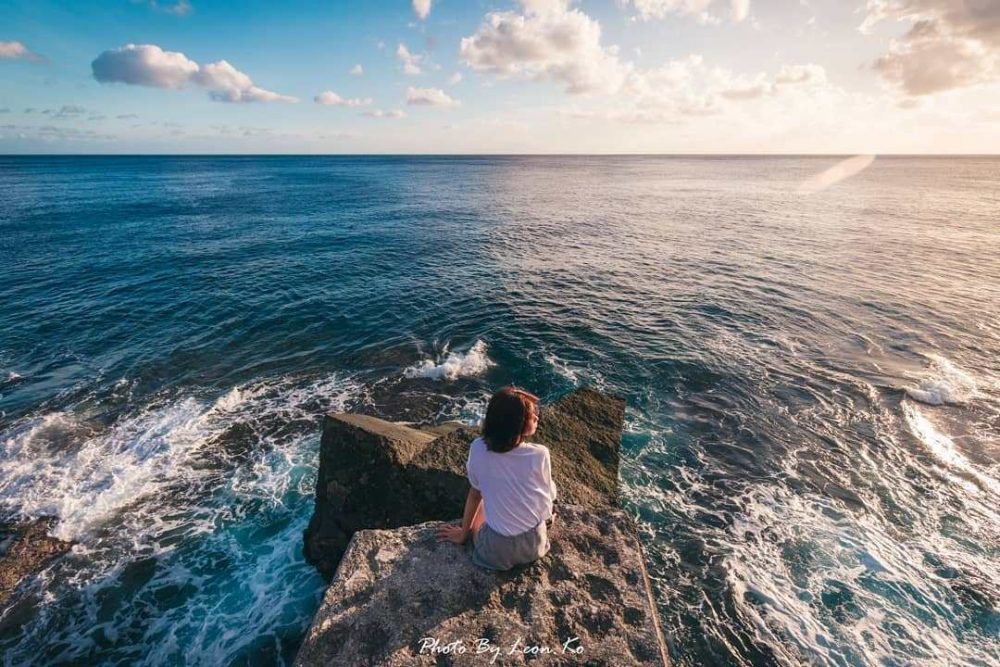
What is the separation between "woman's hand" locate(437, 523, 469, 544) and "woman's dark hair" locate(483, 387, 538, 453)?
169 cm

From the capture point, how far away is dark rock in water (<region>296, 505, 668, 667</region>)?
467cm

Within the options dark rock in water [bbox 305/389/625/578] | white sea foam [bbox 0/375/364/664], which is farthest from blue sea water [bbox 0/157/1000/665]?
dark rock in water [bbox 305/389/625/578]

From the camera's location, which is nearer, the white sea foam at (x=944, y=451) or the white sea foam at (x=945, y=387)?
the white sea foam at (x=944, y=451)

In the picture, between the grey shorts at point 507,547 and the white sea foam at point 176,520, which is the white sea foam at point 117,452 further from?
the grey shorts at point 507,547

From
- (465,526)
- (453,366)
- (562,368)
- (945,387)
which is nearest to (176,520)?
(465,526)

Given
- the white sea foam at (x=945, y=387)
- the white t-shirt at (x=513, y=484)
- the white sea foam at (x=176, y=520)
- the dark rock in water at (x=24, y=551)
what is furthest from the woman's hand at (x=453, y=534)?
the white sea foam at (x=945, y=387)

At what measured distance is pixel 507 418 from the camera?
486 centimetres

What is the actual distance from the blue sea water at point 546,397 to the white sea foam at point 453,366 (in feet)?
0.42

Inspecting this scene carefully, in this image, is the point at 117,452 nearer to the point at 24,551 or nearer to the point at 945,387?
the point at 24,551

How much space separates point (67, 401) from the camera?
15.5 metres

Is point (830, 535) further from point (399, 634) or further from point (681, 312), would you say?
point (681, 312)

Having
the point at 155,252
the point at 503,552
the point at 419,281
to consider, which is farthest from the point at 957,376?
the point at 155,252

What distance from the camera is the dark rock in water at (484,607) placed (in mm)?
4673

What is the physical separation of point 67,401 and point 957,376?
32493 mm
